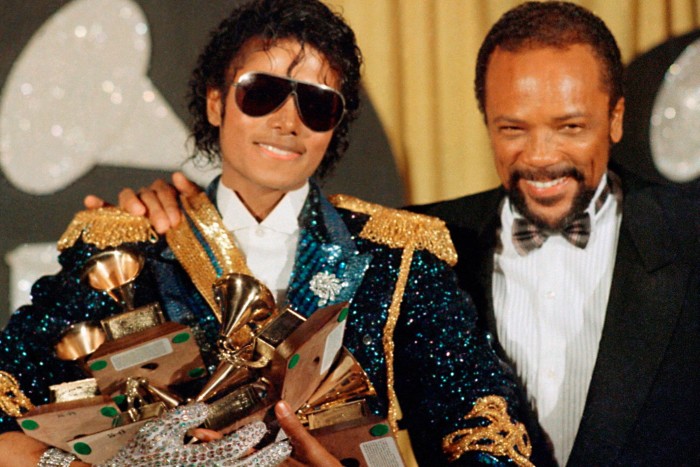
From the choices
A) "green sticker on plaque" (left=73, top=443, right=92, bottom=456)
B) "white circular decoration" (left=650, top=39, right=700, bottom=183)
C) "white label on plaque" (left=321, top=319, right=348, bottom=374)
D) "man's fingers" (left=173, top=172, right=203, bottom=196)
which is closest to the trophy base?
"white label on plaque" (left=321, top=319, right=348, bottom=374)

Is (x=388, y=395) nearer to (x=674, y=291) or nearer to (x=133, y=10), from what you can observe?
(x=674, y=291)

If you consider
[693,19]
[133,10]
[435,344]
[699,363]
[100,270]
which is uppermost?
[133,10]

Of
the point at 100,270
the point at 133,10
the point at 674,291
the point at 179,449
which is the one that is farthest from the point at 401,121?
the point at 179,449

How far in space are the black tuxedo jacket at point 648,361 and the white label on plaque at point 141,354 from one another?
0.88 m

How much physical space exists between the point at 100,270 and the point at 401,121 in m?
1.28

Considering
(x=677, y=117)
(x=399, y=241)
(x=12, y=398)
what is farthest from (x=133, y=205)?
(x=677, y=117)

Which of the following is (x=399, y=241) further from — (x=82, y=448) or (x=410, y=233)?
(x=82, y=448)

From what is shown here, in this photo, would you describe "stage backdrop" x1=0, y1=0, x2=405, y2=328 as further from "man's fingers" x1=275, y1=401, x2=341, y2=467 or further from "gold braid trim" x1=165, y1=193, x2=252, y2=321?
"man's fingers" x1=275, y1=401, x2=341, y2=467

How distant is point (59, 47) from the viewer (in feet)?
8.22

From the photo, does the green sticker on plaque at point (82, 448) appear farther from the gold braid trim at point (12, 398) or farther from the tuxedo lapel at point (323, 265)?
the tuxedo lapel at point (323, 265)

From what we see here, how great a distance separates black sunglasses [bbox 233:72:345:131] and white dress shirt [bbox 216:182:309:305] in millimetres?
195

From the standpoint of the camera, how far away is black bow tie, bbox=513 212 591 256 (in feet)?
6.57

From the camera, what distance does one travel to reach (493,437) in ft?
5.35

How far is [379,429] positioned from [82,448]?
47 centimetres
